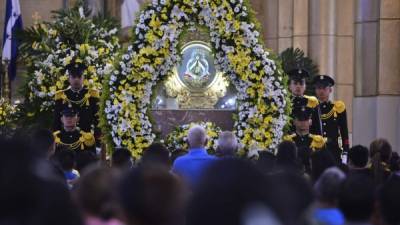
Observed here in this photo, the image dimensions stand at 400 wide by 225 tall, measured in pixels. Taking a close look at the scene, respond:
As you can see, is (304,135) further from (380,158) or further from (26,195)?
(26,195)

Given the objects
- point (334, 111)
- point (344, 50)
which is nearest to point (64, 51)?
point (334, 111)

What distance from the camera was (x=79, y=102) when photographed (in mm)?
15336

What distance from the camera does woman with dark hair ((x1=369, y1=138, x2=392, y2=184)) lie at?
1137 centimetres

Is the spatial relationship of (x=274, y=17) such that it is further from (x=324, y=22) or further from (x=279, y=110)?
(x=279, y=110)

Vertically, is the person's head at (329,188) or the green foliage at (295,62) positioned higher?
the green foliage at (295,62)

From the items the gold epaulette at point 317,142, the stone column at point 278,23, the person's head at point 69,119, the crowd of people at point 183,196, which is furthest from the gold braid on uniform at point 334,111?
the stone column at point 278,23

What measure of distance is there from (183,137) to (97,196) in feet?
30.7

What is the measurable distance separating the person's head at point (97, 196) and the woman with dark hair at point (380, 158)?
620cm

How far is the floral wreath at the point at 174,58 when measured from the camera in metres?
14.6

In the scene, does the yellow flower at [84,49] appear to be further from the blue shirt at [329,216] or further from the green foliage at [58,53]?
the blue shirt at [329,216]

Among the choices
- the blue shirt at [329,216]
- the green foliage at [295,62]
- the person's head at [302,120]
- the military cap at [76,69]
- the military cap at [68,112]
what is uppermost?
the green foliage at [295,62]

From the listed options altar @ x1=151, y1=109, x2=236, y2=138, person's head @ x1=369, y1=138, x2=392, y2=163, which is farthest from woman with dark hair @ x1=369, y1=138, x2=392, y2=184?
altar @ x1=151, y1=109, x2=236, y2=138

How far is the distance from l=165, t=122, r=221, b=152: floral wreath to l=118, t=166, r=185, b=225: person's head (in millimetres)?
10044

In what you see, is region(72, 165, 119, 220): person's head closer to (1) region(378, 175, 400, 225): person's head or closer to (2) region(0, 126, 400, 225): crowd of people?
(2) region(0, 126, 400, 225): crowd of people
